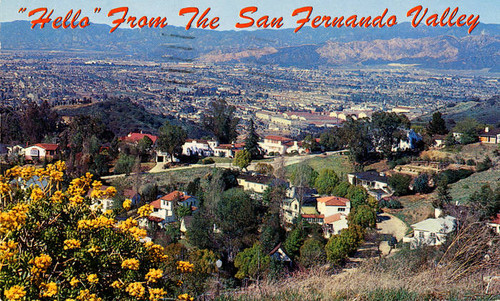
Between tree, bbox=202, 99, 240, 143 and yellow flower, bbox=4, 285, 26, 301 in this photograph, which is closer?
yellow flower, bbox=4, 285, 26, 301

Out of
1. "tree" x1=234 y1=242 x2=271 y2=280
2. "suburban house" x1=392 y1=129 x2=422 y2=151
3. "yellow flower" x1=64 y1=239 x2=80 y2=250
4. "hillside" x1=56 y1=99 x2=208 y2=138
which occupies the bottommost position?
"tree" x1=234 y1=242 x2=271 y2=280

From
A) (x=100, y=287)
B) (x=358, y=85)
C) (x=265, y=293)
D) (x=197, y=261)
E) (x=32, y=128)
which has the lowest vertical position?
(x=197, y=261)

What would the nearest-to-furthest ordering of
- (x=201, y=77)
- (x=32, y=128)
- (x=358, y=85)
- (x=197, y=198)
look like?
(x=197, y=198) → (x=32, y=128) → (x=201, y=77) → (x=358, y=85)

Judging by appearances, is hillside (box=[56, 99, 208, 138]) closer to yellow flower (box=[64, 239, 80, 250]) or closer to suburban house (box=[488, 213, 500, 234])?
suburban house (box=[488, 213, 500, 234])

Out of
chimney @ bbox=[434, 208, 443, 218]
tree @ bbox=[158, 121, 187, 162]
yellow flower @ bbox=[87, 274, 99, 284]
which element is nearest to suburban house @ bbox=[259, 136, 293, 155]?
tree @ bbox=[158, 121, 187, 162]

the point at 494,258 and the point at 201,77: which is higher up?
the point at 201,77

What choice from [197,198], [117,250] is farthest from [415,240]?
[117,250]

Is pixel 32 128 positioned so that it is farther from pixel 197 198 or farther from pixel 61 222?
pixel 61 222
